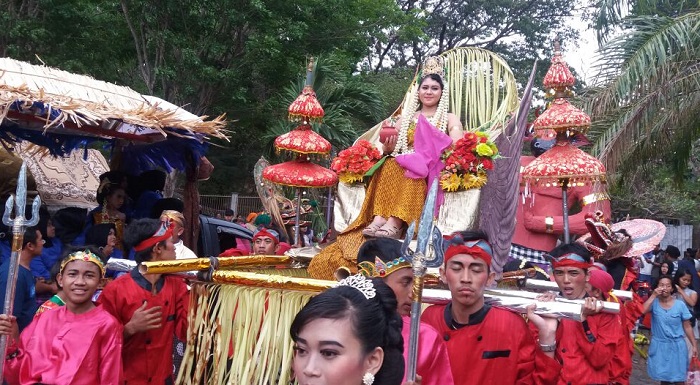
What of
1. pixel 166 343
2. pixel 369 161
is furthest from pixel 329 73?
pixel 166 343

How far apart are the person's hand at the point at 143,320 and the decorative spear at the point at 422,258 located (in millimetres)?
2024

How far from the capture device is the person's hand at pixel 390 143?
20.2 ft

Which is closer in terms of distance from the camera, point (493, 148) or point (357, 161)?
point (493, 148)

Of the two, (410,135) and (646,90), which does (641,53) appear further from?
(410,135)

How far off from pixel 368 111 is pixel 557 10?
17650mm

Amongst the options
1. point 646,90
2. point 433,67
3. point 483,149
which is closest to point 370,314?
point 483,149

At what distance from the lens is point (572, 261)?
15.9 ft

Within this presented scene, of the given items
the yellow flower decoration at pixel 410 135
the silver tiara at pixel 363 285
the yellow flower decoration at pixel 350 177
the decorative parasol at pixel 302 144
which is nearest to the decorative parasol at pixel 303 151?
the decorative parasol at pixel 302 144

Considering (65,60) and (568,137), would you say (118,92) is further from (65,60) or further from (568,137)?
(65,60)

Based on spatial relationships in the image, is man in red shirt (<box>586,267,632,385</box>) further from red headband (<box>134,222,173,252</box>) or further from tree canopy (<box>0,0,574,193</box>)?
tree canopy (<box>0,0,574,193</box>)

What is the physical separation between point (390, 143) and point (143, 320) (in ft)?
8.38

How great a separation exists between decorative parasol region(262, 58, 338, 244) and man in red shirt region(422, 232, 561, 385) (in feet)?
11.5

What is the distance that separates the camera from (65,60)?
14641 mm

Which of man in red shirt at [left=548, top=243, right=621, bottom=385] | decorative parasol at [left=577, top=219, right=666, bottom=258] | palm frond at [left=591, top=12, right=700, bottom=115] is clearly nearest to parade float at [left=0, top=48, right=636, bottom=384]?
man in red shirt at [left=548, top=243, right=621, bottom=385]
